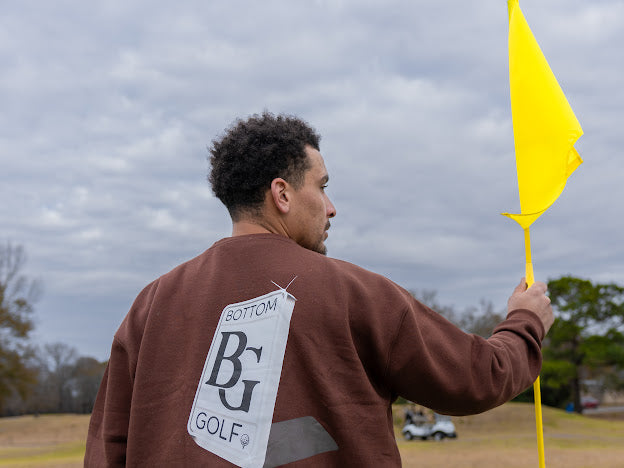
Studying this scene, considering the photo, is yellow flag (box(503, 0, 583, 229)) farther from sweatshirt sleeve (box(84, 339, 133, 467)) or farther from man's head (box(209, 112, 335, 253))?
sweatshirt sleeve (box(84, 339, 133, 467))

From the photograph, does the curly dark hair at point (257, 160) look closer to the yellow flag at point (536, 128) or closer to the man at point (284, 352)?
the man at point (284, 352)

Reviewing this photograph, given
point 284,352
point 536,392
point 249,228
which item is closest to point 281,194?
point 249,228

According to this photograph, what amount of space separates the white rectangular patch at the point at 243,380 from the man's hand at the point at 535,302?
0.74m

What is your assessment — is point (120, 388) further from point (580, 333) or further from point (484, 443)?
point (580, 333)

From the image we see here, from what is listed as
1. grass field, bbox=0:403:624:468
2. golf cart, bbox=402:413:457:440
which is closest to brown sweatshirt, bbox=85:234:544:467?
grass field, bbox=0:403:624:468

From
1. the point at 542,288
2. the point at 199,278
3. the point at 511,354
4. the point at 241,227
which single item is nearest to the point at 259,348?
the point at 199,278

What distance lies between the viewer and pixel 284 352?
155cm

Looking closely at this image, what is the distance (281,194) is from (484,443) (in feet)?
74.9

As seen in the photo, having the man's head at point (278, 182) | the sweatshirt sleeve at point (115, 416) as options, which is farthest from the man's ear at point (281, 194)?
the sweatshirt sleeve at point (115, 416)

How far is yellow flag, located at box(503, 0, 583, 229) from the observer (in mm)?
2342

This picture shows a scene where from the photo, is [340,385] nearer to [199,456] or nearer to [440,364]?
[440,364]

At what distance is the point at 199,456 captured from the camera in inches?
60.9

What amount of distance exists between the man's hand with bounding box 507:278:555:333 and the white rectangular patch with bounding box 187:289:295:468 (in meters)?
0.74

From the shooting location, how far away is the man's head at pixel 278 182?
1.79 meters
